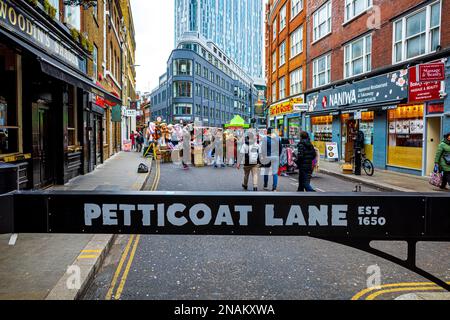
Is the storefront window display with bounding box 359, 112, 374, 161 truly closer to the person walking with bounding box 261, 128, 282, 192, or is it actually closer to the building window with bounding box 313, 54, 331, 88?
the building window with bounding box 313, 54, 331, 88

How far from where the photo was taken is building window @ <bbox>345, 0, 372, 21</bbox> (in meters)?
18.9

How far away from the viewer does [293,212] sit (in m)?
2.88

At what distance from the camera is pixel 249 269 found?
458cm

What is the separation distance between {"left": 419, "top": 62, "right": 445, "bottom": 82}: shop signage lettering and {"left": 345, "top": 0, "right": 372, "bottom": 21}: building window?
7273 millimetres

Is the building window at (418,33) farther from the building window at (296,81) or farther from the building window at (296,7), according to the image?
the building window at (296,7)

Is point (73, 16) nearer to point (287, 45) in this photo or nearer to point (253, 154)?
point (253, 154)

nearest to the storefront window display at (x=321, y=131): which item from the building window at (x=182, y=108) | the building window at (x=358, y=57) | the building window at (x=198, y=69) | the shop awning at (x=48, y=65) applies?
the building window at (x=358, y=57)

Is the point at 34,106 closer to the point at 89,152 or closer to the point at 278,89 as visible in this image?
the point at 89,152

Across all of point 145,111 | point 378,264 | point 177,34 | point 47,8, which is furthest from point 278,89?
point 177,34

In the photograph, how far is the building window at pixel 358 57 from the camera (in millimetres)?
18781

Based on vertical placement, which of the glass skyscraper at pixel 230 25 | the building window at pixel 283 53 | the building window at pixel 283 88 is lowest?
the building window at pixel 283 88

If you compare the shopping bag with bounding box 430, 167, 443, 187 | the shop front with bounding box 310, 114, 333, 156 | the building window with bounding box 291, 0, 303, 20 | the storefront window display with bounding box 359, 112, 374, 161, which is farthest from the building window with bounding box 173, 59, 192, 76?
the shopping bag with bounding box 430, 167, 443, 187

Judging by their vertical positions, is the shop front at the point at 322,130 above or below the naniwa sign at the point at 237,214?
above

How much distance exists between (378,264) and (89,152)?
12.7 meters
